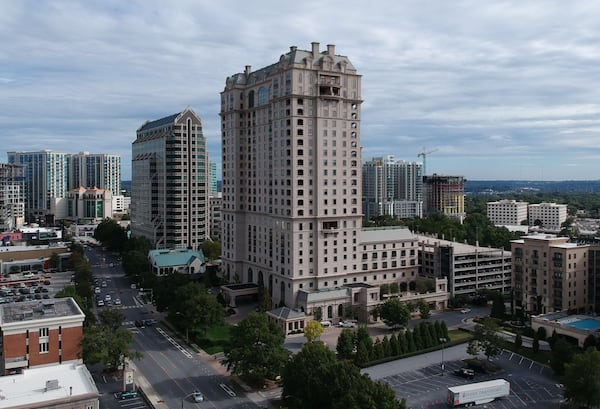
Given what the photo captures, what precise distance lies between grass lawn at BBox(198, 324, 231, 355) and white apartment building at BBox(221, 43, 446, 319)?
1504cm

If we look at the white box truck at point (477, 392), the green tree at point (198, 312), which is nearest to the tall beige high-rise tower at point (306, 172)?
the green tree at point (198, 312)

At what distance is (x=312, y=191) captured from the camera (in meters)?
101

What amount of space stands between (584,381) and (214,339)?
50800mm

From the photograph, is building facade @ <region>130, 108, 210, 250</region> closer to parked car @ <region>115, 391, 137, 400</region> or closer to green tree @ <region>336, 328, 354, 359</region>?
green tree @ <region>336, 328, 354, 359</region>

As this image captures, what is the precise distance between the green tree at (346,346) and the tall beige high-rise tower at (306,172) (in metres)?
24.2

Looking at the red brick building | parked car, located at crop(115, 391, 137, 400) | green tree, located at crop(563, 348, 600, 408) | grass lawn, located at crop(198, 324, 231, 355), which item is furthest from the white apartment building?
green tree, located at crop(563, 348, 600, 408)

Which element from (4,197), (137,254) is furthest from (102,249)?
(137,254)

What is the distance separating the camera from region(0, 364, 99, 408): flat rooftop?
48062 millimetres

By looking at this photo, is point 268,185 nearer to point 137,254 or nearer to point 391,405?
point 137,254

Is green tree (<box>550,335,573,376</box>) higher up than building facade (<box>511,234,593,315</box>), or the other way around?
building facade (<box>511,234,593,315</box>)

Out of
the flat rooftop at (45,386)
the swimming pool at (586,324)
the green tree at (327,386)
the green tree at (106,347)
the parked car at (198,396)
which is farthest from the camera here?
the swimming pool at (586,324)

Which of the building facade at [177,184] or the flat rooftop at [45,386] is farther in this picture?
the building facade at [177,184]

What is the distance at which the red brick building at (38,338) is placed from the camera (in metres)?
59.9

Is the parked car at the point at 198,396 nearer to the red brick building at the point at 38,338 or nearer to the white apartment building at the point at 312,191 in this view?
the red brick building at the point at 38,338
